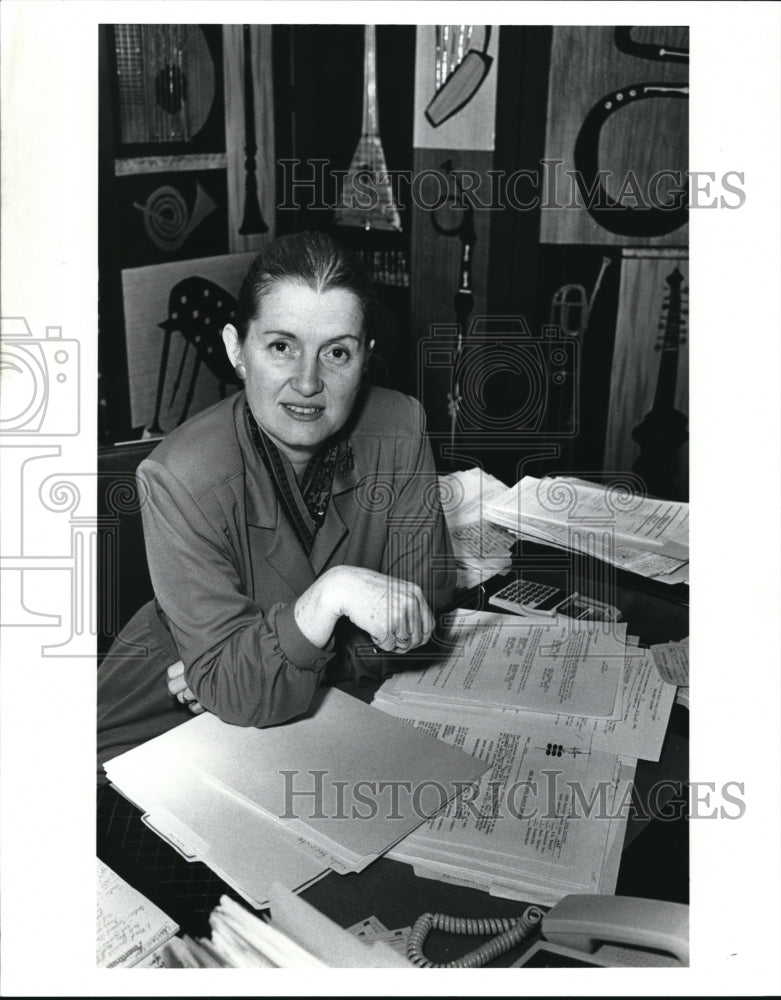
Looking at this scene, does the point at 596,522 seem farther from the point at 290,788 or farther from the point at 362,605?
the point at 290,788

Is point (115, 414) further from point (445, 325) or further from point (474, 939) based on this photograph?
point (474, 939)

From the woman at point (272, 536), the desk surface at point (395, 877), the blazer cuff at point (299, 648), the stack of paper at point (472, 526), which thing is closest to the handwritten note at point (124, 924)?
the desk surface at point (395, 877)

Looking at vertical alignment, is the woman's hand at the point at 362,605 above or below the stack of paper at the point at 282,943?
above

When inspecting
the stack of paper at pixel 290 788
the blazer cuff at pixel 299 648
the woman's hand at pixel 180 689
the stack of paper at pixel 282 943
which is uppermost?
the blazer cuff at pixel 299 648

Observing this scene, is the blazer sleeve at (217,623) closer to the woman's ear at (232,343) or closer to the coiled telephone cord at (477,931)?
the woman's ear at (232,343)

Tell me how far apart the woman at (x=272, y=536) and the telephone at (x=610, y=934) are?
12.5 inches

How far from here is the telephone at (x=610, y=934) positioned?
0.81 metres

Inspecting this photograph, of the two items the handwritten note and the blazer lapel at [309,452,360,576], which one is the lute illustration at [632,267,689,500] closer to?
the blazer lapel at [309,452,360,576]

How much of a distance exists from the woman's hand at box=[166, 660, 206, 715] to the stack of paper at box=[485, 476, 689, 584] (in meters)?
0.41

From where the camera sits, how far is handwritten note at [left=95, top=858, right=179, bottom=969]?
0.84 m

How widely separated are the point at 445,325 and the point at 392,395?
0.43 feet

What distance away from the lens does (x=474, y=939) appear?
80 centimetres

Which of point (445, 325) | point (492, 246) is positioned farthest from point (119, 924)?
point (492, 246)

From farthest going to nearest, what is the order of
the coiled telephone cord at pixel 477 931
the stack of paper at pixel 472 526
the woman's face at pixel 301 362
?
1. the stack of paper at pixel 472 526
2. the woman's face at pixel 301 362
3. the coiled telephone cord at pixel 477 931
